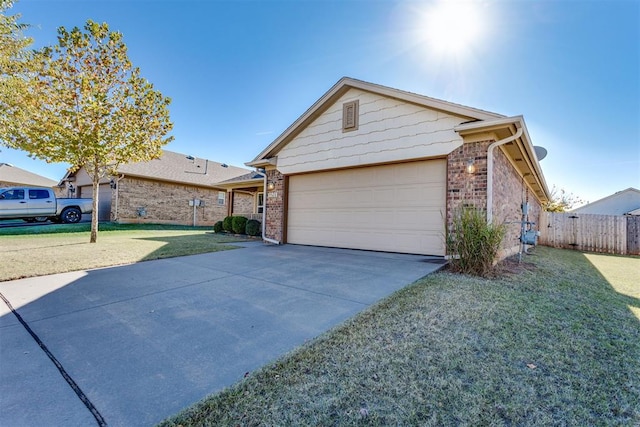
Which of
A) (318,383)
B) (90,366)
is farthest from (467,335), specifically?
(90,366)

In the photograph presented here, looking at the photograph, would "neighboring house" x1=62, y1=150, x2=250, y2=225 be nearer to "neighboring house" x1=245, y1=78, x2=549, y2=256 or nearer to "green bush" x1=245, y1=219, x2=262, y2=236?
"green bush" x1=245, y1=219, x2=262, y2=236

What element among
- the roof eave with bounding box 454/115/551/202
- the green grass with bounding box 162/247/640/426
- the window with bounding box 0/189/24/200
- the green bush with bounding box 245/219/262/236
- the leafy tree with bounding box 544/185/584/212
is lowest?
the green grass with bounding box 162/247/640/426

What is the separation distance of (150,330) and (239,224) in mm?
10411

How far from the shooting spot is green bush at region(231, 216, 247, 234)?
12914mm

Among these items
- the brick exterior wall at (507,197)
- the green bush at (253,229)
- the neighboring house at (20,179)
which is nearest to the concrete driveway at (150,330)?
the brick exterior wall at (507,197)

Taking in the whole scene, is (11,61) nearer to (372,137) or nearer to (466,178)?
(372,137)

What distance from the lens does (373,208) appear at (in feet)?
25.7

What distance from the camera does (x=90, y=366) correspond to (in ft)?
7.13

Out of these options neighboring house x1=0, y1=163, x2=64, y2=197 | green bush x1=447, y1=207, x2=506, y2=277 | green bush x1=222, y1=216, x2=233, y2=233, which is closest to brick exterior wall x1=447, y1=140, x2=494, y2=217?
green bush x1=447, y1=207, x2=506, y2=277

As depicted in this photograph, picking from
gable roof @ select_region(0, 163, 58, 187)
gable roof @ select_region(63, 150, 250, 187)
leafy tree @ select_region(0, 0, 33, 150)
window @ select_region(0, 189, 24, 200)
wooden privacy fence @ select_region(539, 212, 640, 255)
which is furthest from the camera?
gable roof @ select_region(0, 163, 58, 187)

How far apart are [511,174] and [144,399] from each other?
9376 millimetres

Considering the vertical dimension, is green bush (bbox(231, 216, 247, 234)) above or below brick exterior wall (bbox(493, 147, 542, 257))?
below

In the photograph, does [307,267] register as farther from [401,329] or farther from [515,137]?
[515,137]

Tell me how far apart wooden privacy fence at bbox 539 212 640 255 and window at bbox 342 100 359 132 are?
12.8 meters
